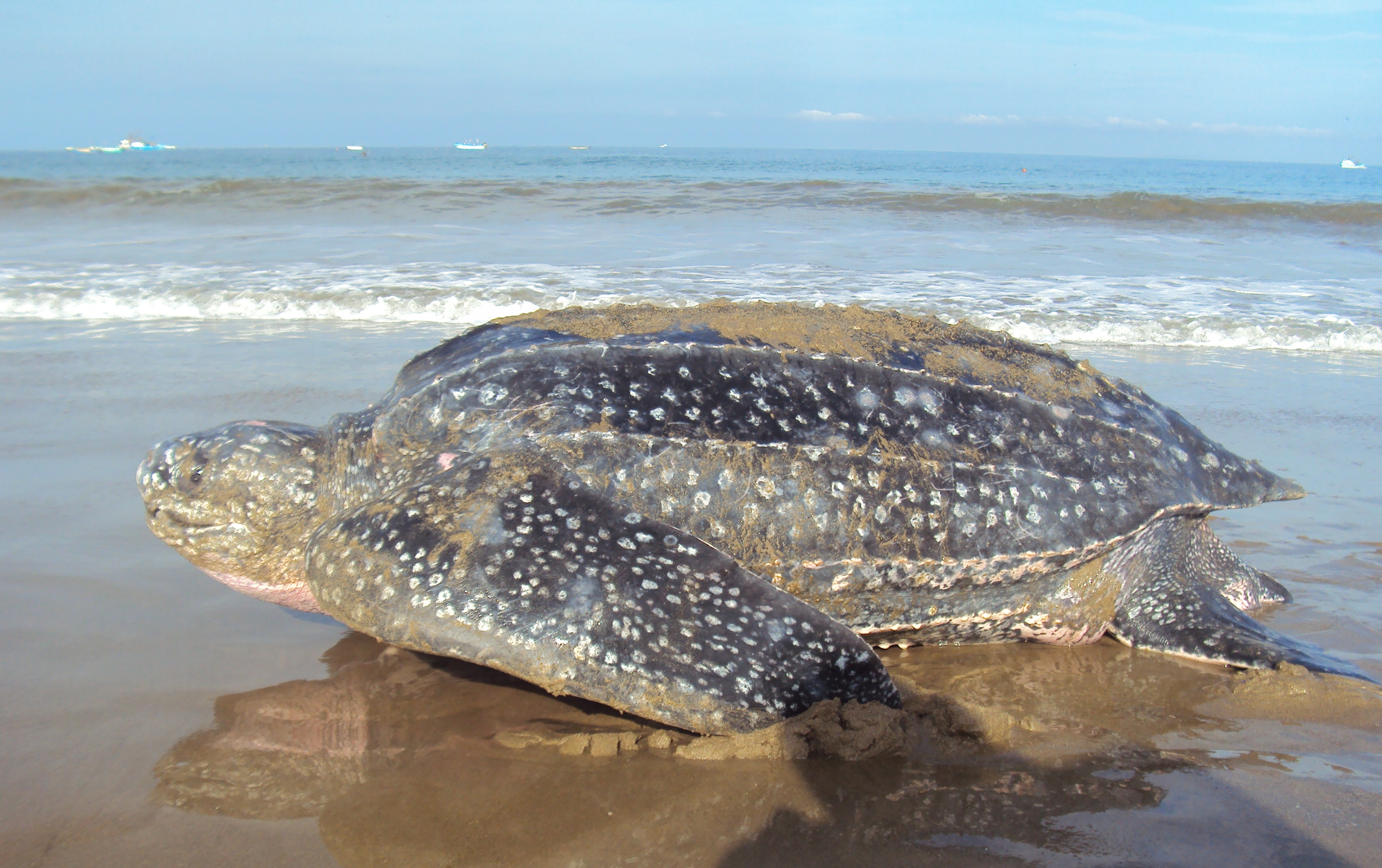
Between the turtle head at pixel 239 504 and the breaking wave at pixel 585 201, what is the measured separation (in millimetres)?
14362

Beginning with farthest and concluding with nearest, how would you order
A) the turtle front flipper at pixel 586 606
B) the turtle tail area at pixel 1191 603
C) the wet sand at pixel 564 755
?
1. the turtle tail area at pixel 1191 603
2. the turtle front flipper at pixel 586 606
3. the wet sand at pixel 564 755

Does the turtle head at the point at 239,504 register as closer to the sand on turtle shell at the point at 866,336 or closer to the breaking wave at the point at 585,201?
the sand on turtle shell at the point at 866,336

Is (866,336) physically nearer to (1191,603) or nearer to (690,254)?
(1191,603)

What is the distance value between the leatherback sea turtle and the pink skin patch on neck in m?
0.01

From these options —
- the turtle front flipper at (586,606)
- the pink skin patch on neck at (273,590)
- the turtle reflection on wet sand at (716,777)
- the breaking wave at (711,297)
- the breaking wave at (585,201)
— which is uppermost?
the breaking wave at (585,201)

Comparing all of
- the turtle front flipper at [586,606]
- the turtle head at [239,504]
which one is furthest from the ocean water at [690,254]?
the turtle front flipper at [586,606]

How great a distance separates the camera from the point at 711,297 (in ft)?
24.8

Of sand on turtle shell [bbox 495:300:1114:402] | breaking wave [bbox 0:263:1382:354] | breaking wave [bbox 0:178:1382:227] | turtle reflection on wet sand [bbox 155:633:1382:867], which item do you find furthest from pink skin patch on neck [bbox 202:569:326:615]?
breaking wave [bbox 0:178:1382:227]

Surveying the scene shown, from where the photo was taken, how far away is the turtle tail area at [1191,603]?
248 cm

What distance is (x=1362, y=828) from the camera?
175 cm

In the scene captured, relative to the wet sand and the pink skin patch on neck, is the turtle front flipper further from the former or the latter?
the pink skin patch on neck

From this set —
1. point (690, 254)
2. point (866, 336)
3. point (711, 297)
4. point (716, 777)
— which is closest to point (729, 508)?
point (716, 777)

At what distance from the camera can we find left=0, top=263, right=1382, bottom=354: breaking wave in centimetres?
674

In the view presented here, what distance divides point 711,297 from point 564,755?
19.5 ft
